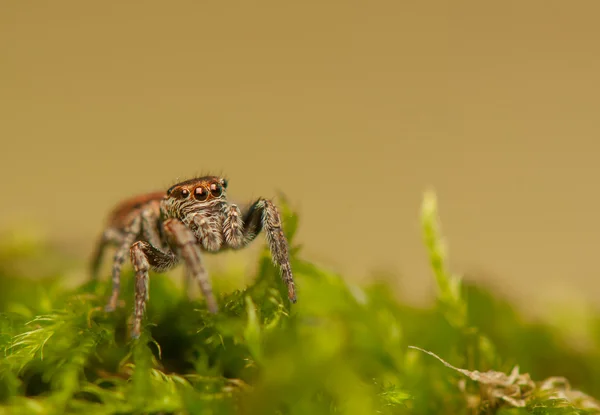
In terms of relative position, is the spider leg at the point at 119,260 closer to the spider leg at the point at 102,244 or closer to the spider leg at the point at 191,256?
the spider leg at the point at 191,256

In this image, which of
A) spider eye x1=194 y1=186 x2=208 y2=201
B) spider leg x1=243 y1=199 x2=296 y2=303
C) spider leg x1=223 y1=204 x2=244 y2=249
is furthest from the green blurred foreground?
spider eye x1=194 y1=186 x2=208 y2=201

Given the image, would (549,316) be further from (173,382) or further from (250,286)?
(173,382)

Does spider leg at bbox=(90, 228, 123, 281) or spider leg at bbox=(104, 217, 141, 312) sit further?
spider leg at bbox=(90, 228, 123, 281)

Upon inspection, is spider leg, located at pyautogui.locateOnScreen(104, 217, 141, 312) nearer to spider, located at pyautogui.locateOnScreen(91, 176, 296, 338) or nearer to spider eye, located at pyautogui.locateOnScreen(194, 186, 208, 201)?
spider, located at pyautogui.locateOnScreen(91, 176, 296, 338)

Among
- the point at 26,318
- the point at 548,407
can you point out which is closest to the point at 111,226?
the point at 26,318

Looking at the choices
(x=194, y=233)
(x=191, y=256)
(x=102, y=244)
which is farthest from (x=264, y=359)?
(x=102, y=244)

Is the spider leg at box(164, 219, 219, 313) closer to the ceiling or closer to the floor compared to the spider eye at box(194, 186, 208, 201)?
closer to the floor

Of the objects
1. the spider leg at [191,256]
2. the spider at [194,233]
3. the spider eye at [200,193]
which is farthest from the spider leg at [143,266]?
the spider eye at [200,193]
